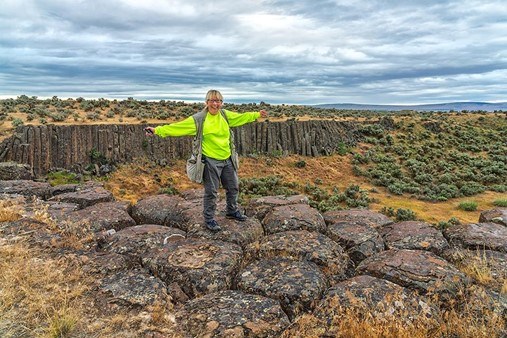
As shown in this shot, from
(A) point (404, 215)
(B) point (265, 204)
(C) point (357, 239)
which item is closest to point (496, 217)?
(C) point (357, 239)

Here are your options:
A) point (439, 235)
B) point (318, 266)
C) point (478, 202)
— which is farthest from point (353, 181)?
point (318, 266)

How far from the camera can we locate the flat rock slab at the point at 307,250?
4809mm

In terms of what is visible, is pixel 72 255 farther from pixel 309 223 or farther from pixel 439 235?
pixel 439 235

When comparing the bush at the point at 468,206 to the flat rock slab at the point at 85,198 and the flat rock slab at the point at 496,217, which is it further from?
the flat rock slab at the point at 85,198

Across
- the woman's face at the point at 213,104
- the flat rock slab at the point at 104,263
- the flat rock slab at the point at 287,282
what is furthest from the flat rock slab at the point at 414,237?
Result: the flat rock slab at the point at 104,263

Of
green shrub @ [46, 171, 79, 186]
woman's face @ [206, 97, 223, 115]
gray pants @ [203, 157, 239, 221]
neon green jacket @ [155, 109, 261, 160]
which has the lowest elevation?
green shrub @ [46, 171, 79, 186]

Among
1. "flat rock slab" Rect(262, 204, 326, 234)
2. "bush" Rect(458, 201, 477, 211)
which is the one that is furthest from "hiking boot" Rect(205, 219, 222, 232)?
"bush" Rect(458, 201, 477, 211)

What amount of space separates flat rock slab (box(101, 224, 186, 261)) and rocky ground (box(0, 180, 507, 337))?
0.7 inches

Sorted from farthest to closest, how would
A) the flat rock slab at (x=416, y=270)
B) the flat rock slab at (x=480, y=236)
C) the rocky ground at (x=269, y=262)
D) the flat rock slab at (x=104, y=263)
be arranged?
the flat rock slab at (x=480, y=236) < the flat rock slab at (x=104, y=263) < the flat rock slab at (x=416, y=270) < the rocky ground at (x=269, y=262)

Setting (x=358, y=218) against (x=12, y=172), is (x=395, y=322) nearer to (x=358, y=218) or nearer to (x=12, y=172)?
(x=358, y=218)

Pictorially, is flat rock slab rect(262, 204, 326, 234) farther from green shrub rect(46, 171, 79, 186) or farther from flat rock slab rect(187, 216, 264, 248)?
green shrub rect(46, 171, 79, 186)

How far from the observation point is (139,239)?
5359mm

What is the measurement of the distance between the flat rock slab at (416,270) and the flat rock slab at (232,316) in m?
1.41

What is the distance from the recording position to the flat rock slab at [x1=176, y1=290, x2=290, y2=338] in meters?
3.59
